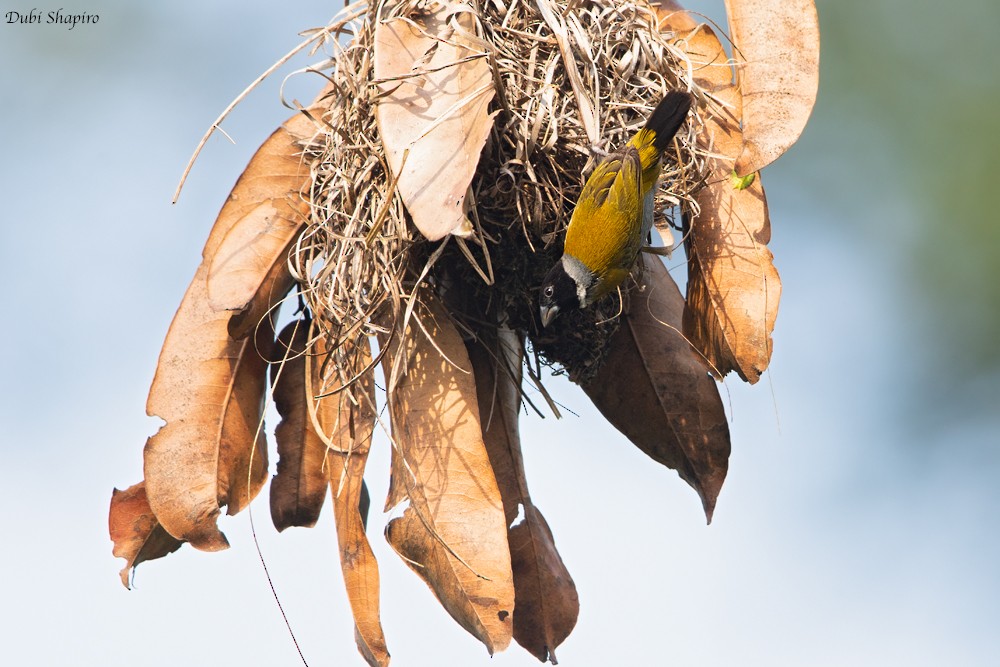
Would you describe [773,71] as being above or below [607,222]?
above

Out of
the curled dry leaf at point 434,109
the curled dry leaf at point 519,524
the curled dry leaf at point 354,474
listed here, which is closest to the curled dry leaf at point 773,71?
the curled dry leaf at point 434,109

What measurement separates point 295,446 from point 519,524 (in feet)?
2.10

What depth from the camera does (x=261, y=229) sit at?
285cm

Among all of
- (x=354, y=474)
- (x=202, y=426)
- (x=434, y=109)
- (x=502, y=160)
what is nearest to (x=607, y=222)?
(x=502, y=160)

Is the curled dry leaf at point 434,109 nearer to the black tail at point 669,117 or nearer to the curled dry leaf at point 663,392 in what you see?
the black tail at point 669,117

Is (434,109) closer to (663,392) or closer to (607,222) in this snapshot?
(607,222)

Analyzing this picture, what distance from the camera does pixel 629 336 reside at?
312 cm

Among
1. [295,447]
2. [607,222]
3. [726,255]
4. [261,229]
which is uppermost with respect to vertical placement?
[261,229]

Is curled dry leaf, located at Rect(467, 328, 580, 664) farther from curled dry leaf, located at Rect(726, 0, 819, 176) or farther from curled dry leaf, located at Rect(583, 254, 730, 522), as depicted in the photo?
curled dry leaf, located at Rect(726, 0, 819, 176)

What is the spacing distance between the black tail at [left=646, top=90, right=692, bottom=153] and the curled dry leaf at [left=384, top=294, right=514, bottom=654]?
2.38ft

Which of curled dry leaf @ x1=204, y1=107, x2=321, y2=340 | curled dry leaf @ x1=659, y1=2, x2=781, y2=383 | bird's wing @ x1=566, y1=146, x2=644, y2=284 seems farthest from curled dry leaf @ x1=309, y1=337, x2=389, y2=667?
curled dry leaf @ x1=659, y1=2, x2=781, y2=383

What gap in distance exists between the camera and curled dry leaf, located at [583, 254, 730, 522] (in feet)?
9.84

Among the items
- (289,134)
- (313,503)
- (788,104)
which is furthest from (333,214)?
(788,104)

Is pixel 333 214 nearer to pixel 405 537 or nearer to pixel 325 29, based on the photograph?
pixel 325 29
